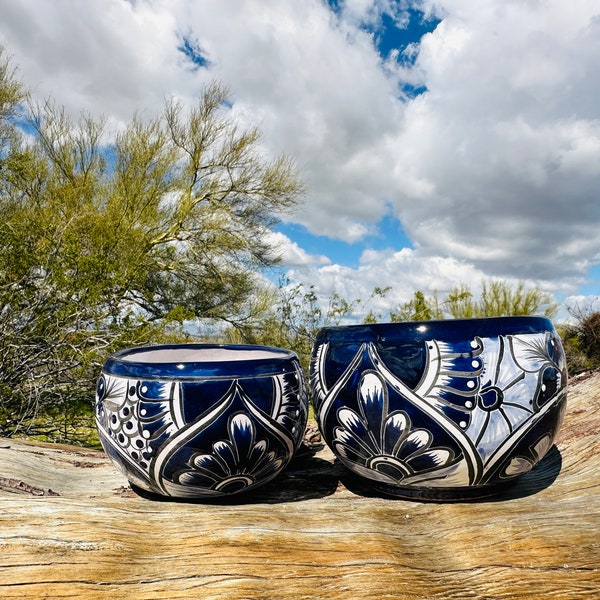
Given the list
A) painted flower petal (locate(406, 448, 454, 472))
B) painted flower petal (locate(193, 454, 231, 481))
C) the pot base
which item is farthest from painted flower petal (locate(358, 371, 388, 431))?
painted flower petal (locate(193, 454, 231, 481))

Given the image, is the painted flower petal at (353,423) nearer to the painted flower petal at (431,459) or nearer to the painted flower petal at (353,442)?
the painted flower petal at (353,442)

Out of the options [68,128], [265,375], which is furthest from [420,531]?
[68,128]

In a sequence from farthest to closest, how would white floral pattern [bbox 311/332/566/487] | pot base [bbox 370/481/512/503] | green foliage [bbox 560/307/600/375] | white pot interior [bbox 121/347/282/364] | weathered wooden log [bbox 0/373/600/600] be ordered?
green foliage [bbox 560/307/600/375] → white pot interior [bbox 121/347/282/364] → pot base [bbox 370/481/512/503] → white floral pattern [bbox 311/332/566/487] → weathered wooden log [bbox 0/373/600/600]

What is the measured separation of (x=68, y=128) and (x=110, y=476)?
904 cm

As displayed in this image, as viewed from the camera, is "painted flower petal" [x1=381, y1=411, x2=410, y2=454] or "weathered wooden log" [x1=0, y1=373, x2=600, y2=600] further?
"painted flower petal" [x1=381, y1=411, x2=410, y2=454]

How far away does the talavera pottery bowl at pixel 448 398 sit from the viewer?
1084 millimetres

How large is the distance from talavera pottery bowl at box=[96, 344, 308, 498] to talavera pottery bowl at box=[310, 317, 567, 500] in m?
0.15

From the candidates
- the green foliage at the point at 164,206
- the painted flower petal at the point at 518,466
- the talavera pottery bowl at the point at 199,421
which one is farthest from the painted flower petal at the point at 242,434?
the green foliage at the point at 164,206

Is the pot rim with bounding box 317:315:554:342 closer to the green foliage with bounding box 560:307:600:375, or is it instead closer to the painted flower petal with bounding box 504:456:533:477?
the painted flower petal with bounding box 504:456:533:477

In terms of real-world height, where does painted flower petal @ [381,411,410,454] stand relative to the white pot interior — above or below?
below

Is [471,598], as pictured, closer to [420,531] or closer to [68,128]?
[420,531]

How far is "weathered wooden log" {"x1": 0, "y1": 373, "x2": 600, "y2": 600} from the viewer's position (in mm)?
810

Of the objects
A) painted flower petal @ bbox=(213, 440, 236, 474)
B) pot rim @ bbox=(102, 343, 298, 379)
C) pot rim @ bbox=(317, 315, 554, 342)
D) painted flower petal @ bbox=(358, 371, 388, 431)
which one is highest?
pot rim @ bbox=(317, 315, 554, 342)

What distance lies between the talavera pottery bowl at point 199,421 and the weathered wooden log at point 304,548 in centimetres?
8
